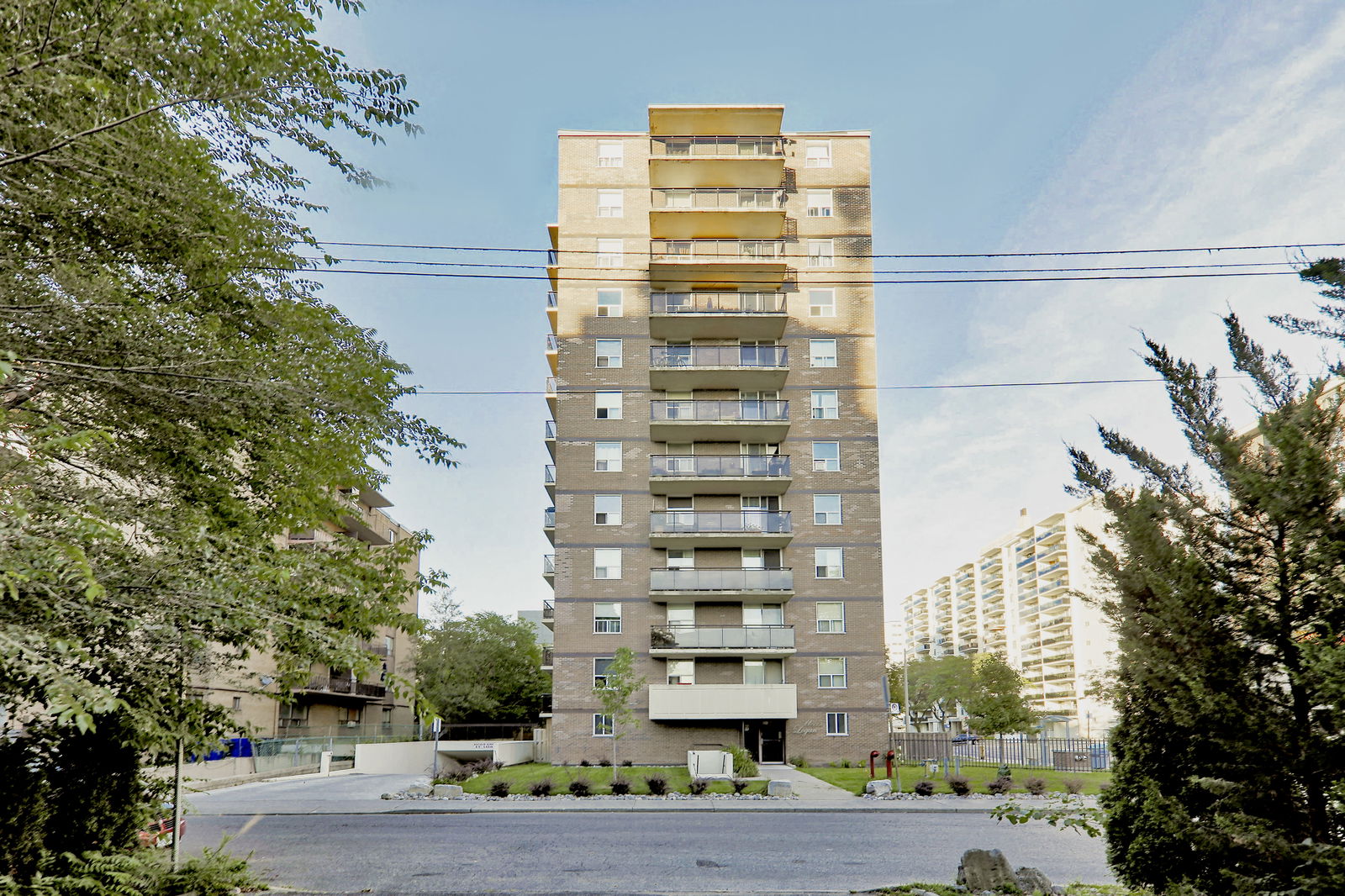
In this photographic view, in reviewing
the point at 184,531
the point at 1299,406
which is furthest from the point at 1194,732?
the point at 184,531

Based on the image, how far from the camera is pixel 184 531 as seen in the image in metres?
7.33

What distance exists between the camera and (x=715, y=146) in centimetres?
4091

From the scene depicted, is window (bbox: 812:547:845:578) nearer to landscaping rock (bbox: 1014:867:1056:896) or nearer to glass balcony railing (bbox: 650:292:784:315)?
glass balcony railing (bbox: 650:292:784:315)

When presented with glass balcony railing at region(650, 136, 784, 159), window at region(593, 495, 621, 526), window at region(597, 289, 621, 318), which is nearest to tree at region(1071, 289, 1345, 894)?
window at region(593, 495, 621, 526)

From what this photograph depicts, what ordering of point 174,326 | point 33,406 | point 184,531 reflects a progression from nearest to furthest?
1. point 184,531
2. point 174,326
3. point 33,406

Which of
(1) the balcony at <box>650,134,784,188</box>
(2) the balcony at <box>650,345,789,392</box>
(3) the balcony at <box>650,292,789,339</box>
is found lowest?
(2) the balcony at <box>650,345,789,392</box>

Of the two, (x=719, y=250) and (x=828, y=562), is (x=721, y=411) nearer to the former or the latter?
(x=719, y=250)

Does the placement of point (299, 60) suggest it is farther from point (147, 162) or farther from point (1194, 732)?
point (1194, 732)

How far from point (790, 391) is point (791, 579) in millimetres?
8256

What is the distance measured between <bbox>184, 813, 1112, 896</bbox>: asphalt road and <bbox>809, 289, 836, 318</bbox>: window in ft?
79.7

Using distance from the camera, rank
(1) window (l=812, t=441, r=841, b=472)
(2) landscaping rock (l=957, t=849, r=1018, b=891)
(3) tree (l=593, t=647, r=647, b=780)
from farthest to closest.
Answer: (1) window (l=812, t=441, r=841, b=472)
(3) tree (l=593, t=647, r=647, b=780)
(2) landscaping rock (l=957, t=849, r=1018, b=891)

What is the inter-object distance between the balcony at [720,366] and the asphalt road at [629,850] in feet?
69.0

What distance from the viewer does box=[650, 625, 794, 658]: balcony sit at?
35.8 m

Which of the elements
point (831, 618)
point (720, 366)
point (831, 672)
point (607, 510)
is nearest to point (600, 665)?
point (607, 510)
